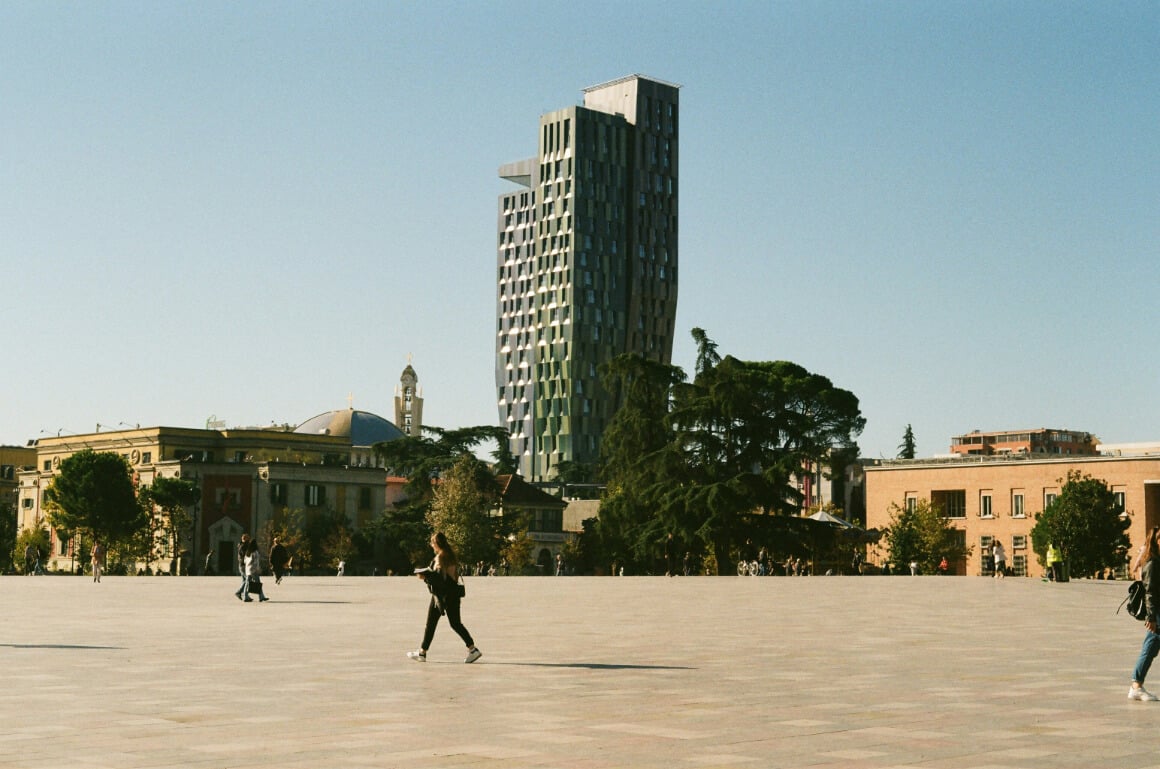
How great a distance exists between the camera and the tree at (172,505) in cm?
9850

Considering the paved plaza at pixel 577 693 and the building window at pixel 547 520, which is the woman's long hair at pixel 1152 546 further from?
the building window at pixel 547 520

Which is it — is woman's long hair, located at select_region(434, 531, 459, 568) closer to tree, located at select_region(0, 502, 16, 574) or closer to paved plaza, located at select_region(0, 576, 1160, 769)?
paved plaza, located at select_region(0, 576, 1160, 769)

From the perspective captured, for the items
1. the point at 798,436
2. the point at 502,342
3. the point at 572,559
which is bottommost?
the point at 572,559

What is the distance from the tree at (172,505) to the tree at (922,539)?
150ft

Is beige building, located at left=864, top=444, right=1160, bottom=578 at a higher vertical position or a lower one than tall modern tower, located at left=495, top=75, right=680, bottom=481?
lower

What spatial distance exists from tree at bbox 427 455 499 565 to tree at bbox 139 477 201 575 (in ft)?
61.0

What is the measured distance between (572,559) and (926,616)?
7351 centimetres

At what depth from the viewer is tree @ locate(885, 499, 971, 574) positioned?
303 feet

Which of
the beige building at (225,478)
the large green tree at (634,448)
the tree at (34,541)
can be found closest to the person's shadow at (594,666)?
the large green tree at (634,448)

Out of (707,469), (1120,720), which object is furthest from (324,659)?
(707,469)

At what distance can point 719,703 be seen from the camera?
13.0 metres

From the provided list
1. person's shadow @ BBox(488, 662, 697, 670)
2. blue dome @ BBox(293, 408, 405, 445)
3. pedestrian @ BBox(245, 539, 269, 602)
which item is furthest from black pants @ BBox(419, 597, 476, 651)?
blue dome @ BBox(293, 408, 405, 445)

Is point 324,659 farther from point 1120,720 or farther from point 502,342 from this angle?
point 502,342

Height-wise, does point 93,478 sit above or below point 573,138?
below
